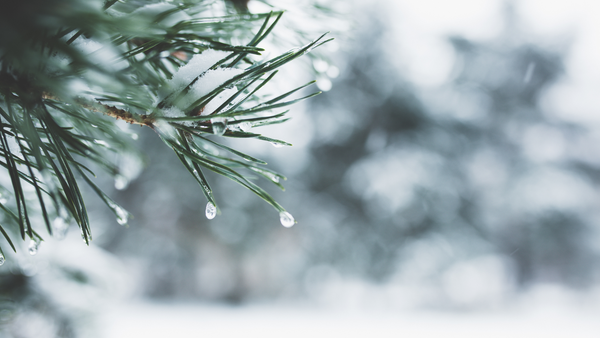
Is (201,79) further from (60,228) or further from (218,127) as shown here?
(60,228)

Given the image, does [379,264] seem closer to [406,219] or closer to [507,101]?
[406,219]

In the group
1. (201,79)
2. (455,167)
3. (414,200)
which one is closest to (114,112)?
(201,79)

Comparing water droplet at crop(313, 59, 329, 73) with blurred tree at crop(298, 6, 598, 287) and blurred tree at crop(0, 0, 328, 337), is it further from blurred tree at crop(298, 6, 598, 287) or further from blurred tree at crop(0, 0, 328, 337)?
blurred tree at crop(298, 6, 598, 287)

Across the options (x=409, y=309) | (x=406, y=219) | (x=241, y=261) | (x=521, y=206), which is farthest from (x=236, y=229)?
(x=521, y=206)

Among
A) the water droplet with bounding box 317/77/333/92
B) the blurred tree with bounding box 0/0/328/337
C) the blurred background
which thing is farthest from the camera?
the blurred background

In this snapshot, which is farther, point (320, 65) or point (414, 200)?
point (414, 200)

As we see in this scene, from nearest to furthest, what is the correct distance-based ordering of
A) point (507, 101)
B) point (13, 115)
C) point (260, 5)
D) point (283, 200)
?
point (13, 115)
point (260, 5)
point (283, 200)
point (507, 101)

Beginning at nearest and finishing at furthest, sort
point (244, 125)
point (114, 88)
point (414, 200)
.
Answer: point (114, 88) < point (244, 125) < point (414, 200)

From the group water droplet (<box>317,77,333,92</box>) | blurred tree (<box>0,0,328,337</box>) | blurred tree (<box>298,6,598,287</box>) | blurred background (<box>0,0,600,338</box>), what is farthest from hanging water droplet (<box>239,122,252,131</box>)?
blurred tree (<box>298,6,598,287</box>)

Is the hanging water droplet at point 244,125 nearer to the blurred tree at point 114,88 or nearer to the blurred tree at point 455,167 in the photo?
the blurred tree at point 114,88
